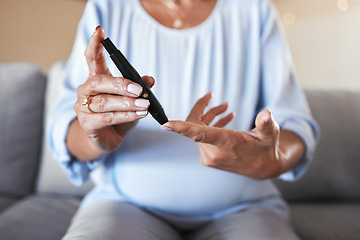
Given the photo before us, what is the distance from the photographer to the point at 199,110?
0.39m

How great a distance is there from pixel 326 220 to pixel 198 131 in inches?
22.1

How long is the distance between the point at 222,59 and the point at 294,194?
48 cm

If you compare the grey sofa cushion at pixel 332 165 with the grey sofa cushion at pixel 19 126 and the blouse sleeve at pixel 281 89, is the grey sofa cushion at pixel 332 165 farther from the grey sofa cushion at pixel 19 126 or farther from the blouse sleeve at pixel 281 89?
the grey sofa cushion at pixel 19 126

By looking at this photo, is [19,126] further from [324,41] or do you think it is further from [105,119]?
[324,41]

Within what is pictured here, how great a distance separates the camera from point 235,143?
39 centimetres

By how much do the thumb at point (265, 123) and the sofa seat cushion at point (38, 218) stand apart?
438mm

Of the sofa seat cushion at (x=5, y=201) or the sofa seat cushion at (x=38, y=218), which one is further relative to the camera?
the sofa seat cushion at (x=5, y=201)

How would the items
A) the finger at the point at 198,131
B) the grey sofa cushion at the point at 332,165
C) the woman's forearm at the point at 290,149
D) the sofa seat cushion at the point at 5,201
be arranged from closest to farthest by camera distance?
the finger at the point at 198,131 < the woman's forearm at the point at 290,149 < the sofa seat cushion at the point at 5,201 < the grey sofa cushion at the point at 332,165

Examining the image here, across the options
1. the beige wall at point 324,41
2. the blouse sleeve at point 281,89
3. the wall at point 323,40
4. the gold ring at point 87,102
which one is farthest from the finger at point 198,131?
the wall at point 323,40

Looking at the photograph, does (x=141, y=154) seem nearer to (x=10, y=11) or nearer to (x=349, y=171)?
(x=10, y=11)

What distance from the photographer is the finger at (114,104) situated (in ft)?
1.11

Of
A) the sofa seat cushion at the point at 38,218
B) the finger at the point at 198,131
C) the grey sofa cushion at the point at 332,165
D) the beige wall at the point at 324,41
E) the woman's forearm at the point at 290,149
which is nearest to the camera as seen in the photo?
the finger at the point at 198,131

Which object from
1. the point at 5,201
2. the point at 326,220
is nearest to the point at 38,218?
the point at 5,201

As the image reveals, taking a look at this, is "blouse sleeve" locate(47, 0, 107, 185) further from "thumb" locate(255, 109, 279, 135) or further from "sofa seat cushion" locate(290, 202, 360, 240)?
"sofa seat cushion" locate(290, 202, 360, 240)
